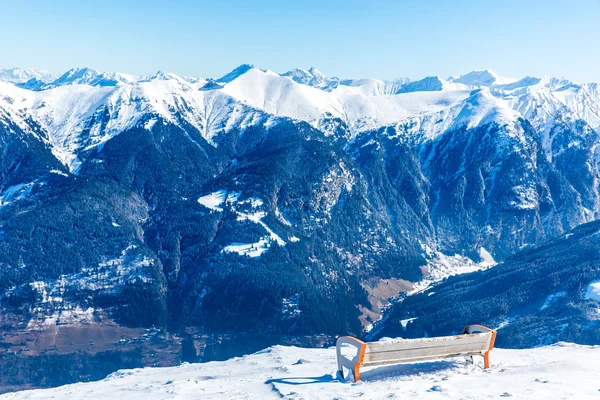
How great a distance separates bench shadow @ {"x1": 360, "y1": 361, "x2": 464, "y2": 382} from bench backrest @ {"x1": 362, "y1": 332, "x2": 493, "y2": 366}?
2.10ft

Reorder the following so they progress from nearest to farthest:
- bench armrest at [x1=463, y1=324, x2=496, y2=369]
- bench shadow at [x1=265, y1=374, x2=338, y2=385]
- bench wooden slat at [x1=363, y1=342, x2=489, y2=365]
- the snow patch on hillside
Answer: bench wooden slat at [x1=363, y1=342, x2=489, y2=365]
bench armrest at [x1=463, y1=324, x2=496, y2=369]
bench shadow at [x1=265, y1=374, x2=338, y2=385]
the snow patch on hillside

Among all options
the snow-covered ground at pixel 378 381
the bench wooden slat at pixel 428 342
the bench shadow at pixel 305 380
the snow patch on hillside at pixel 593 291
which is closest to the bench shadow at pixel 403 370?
the snow-covered ground at pixel 378 381

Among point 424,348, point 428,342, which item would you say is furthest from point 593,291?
point 428,342

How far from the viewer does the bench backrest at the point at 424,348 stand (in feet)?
102

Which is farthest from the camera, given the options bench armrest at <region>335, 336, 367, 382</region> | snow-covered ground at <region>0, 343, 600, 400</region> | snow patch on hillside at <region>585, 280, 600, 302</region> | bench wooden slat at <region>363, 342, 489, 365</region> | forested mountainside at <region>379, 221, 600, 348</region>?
snow patch on hillside at <region>585, 280, 600, 302</region>

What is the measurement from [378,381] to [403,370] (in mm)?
1859

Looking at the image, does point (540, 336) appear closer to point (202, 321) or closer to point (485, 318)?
point (485, 318)

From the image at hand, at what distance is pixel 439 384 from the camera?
30219 mm

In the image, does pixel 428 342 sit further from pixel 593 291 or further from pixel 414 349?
pixel 593 291

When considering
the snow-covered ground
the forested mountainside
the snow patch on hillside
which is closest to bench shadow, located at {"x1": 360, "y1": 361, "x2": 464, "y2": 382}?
the snow-covered ground

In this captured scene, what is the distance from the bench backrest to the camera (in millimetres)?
31000

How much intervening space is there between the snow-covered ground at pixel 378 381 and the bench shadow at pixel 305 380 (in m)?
0.05

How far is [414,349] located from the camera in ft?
104

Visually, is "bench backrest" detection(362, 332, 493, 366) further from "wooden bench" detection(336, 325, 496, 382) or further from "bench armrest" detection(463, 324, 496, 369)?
"bench armrest" detection(463, 324, 496, 369)
